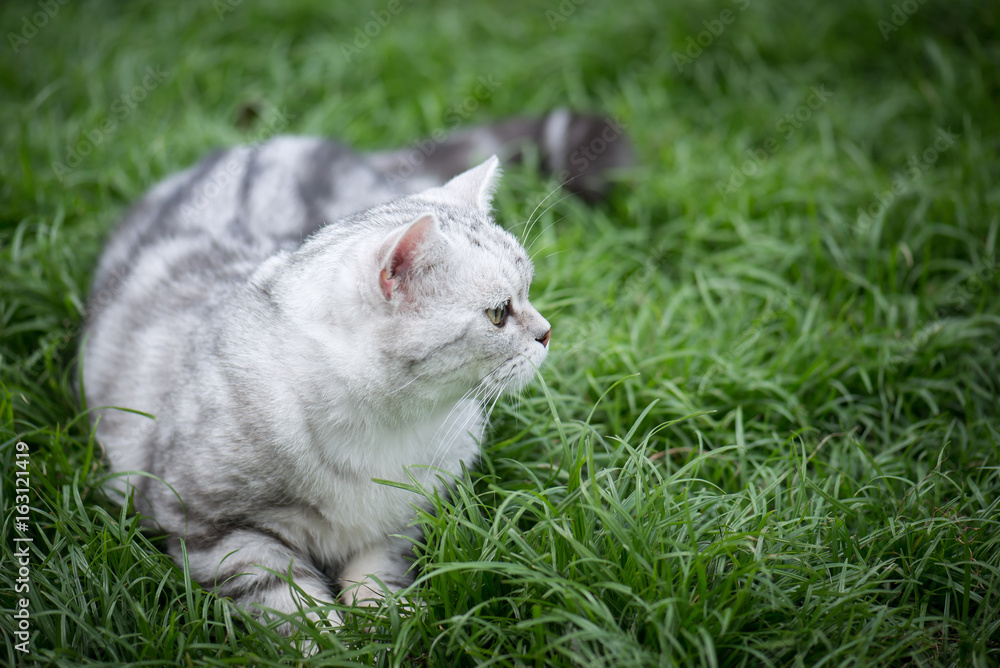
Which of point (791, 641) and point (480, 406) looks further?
point (480, 406)

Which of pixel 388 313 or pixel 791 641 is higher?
pixel 388 313

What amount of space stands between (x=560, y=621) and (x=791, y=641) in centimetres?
57

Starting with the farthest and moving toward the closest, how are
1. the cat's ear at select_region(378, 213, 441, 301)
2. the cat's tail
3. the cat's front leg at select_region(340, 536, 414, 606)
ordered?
1. the cat's tail
2. the cat's front leg at select_region(340, 536, 414, 606)
3. the cat's ear at select_region(378, 213, 441, 301)

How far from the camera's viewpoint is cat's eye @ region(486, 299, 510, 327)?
1963mm

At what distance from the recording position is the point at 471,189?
228 centimetres

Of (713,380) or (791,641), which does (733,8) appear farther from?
(791,641)

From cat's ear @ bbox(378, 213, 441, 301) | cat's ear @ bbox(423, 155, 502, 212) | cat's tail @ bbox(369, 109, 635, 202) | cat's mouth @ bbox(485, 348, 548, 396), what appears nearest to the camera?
cat's ear @ bbox(378, 213, 441, 301)

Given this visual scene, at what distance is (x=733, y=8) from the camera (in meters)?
4.58

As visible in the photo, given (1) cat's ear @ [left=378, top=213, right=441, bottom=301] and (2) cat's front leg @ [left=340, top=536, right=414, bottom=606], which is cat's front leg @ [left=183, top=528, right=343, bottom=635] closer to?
(2) cat's front leg @ [left=340, top=536, right=414, bottom=606]

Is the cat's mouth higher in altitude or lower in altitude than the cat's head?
lower

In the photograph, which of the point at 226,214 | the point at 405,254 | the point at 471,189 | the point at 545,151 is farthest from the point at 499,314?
the point at 545,151

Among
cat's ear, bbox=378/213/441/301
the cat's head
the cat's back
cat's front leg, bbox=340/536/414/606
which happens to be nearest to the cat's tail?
the cat's back

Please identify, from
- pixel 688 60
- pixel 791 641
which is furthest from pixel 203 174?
pixel 688 60

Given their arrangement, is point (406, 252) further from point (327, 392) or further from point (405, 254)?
point (327, 392)
